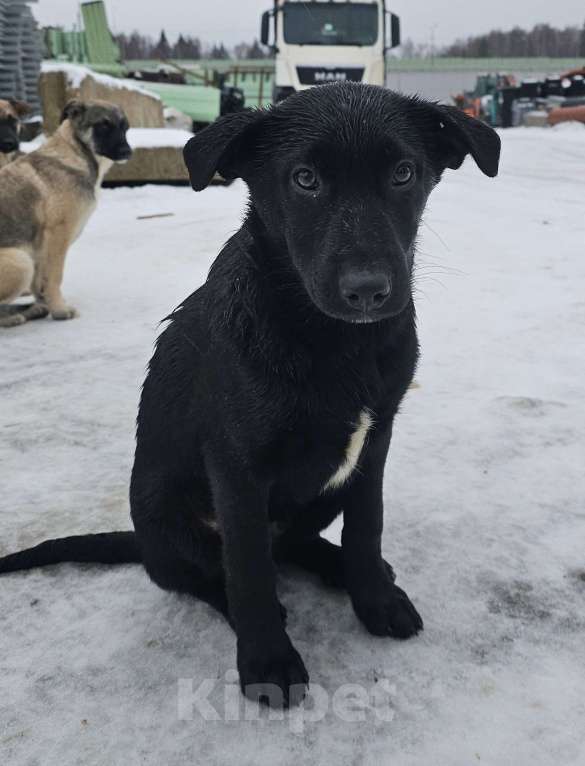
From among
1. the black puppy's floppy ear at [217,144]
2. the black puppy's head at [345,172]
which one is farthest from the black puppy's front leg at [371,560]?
the black puppy's floppy ear at [217,144]

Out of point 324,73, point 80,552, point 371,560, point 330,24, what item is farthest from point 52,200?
point 330,24

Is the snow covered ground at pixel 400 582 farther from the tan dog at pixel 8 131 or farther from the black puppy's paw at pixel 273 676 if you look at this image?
the tan dog at pixel 8 131

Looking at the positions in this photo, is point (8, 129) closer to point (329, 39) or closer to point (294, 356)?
point (294, 356)

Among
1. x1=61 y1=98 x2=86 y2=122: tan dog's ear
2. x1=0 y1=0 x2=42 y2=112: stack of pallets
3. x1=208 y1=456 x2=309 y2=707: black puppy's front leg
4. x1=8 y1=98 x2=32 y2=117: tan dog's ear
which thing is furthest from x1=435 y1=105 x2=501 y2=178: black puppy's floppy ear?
x1=0 y1=0 x2=42 y2=112: stack of pallets

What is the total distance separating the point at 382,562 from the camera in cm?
190

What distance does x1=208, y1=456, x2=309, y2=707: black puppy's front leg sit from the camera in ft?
5.22

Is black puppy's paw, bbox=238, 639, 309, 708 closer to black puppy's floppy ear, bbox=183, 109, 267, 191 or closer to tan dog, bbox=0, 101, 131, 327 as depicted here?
black puppy's floppy ear, bbox=183, 109, 267, 191

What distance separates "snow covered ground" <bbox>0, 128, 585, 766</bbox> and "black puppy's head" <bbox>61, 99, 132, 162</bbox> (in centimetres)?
164

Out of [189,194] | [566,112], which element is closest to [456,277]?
[189,194]

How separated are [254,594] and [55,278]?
391cm

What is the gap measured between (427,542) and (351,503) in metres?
0.45

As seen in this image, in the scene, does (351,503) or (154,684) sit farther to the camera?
(351,503)

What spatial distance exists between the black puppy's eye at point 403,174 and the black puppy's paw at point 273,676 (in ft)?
3.54

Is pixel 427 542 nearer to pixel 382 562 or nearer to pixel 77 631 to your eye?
pixel 382 562
